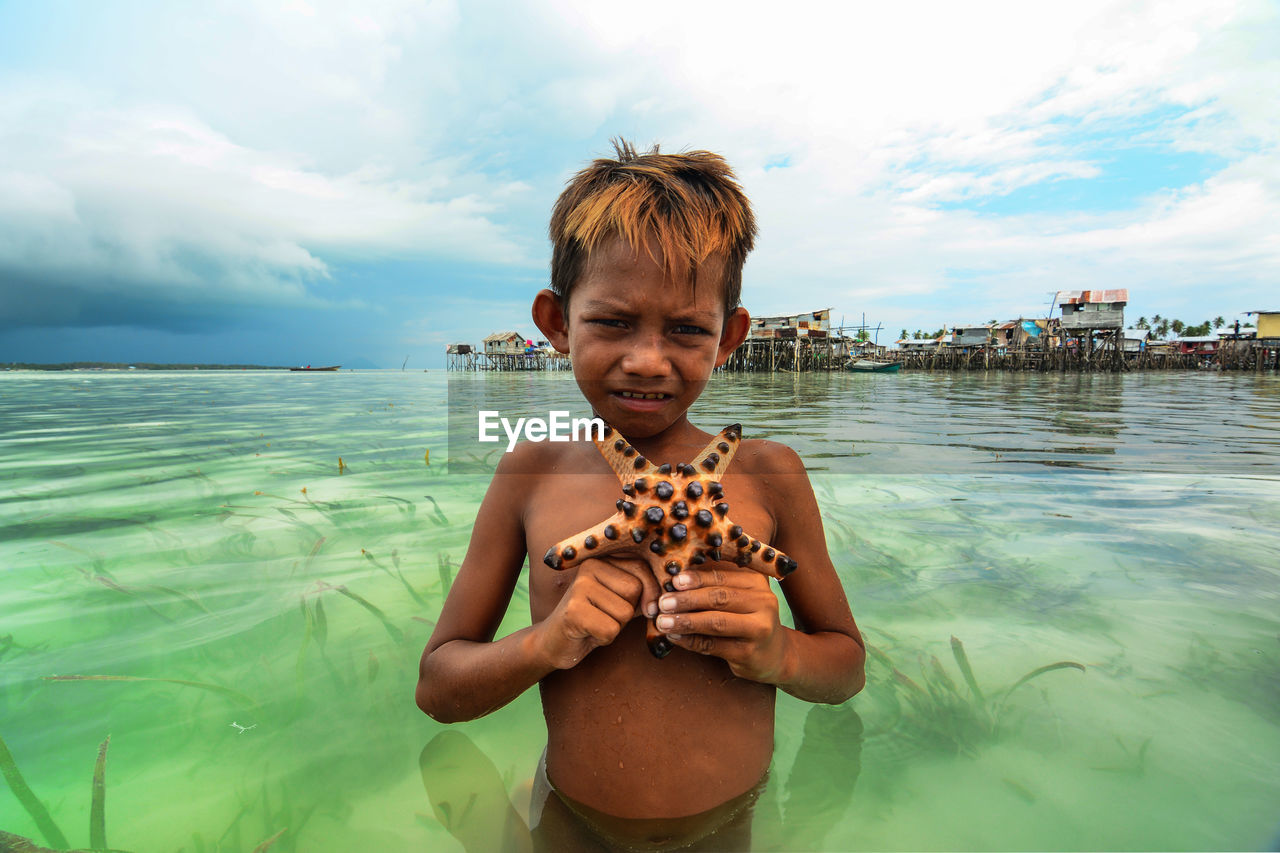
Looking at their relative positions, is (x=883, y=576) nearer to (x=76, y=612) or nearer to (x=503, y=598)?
(x=503, y=598)

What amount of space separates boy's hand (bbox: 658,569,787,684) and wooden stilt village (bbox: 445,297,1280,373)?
4378cm

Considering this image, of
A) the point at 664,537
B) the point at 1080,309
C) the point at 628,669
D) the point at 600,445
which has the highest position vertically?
the point at 1080,309

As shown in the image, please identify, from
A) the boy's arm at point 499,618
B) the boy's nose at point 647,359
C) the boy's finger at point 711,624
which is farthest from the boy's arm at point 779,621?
the boy's nose at point 647,359

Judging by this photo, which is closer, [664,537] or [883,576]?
[664,537]

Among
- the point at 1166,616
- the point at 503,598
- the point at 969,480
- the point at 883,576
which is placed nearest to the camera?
the point at 503,598

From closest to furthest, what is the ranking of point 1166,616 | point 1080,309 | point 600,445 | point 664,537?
point 664,537, point 600,445, point 1166,616, point 1080,309

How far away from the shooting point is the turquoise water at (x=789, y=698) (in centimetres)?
196

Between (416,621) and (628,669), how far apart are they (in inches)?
79.8

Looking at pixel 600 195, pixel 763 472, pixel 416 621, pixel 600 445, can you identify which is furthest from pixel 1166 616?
pixel 416 621

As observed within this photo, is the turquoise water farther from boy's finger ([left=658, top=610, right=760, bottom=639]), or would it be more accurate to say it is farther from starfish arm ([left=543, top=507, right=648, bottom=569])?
starfish arm ([left=543, top=507, right=648, bottom=569])

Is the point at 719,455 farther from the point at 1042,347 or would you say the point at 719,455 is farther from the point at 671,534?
the point at 1042,347

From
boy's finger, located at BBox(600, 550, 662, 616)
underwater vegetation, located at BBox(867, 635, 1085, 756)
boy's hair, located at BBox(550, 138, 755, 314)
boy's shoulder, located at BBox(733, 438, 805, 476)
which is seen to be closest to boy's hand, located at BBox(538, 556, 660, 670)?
boy's finger, located at BBox(600, 550, 662, 616)

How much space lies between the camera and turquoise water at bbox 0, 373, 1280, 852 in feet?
6.43

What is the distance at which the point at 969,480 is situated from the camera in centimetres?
627
